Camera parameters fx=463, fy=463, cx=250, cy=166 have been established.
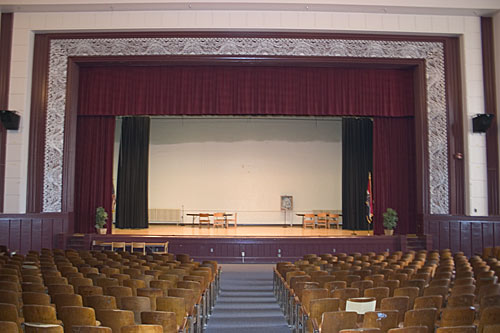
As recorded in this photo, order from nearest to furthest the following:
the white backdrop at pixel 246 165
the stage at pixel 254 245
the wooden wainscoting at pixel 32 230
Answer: the wooden wainscoting at pixel 32 230 < the stage at pixel 254 245 < the white backdrop at pixel 246 165

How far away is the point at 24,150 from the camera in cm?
1477

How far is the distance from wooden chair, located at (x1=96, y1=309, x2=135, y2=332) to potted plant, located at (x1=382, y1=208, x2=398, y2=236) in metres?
12.4

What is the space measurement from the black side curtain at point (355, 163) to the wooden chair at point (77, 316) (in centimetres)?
1740

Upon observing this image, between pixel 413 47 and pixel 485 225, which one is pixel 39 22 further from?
pixel 485 225

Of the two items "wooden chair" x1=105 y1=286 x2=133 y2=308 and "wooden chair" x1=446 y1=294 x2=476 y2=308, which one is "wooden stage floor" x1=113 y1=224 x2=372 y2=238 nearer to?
"wooden chair" x1=105 y1=286 x2=133 y2=308

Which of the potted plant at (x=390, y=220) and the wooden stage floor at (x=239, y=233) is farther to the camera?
the wooden stage floor at (x=239, y=233)

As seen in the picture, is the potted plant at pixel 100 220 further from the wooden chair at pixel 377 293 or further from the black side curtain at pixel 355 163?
the wooden chair at pixel 377 293

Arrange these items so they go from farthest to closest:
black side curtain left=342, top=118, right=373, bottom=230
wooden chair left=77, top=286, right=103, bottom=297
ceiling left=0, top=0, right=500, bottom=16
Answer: black side curtain left=342, top=118, right=373, bottom=230 → ceiling left=0, top=0, right=500, bottom=16 → wooden chair left=77, top=286, right=103, bottom=297

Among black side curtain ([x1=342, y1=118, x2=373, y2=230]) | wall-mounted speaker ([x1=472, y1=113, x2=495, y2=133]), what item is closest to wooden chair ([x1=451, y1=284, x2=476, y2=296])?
wall-mounted speaker ([x1=472, y1=113, x2=495, y2=133])

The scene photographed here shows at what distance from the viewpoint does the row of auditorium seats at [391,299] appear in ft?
14.9

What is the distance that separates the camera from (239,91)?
15.9 metres

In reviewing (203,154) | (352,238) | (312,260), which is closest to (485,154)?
(352,238)

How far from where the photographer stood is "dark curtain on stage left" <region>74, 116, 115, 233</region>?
642 inches

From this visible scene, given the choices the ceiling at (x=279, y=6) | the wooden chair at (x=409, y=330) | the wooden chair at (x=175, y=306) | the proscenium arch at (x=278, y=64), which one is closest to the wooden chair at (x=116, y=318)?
the wooden chair at (x=175, y=306)
